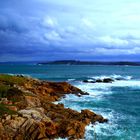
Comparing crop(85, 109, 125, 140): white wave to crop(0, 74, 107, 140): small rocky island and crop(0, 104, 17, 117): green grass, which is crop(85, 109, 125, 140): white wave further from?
crop(0, 104, 17, 117): green grass

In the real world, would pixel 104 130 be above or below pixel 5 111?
below

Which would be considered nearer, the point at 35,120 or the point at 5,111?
the point at 35,120

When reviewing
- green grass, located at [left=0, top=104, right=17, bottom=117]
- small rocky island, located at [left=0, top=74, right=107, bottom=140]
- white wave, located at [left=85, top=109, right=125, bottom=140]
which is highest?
green grass, located at [left=0, top=104, right=17, bottom=117]

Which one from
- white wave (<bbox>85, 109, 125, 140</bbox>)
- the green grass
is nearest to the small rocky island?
the green grass

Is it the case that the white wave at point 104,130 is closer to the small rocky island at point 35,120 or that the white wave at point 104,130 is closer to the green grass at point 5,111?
the small rocky island at point 35,120

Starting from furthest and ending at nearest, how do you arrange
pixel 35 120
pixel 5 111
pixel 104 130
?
pixel 104 130 < pixel 5 111 < pixel 35 120

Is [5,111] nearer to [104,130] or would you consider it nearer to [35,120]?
[35,120]

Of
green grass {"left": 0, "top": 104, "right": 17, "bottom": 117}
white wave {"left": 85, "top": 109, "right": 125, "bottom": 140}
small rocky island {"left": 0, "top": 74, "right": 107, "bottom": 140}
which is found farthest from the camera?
white wave {"left": 85, "top": 109, "right": 125, "bottom": 140}

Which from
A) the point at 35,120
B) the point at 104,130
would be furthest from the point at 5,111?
the point at 104,130

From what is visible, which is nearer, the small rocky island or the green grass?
the small rocky island

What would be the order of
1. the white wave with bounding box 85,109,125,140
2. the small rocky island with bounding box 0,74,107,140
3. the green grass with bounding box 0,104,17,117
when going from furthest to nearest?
1. the white wave with bounding box 85,109,125,140
2. the green grass with bounding box 0,104,17,117
3. the small rocky island with bounding box 0,74,107,140

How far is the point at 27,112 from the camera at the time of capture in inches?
1566

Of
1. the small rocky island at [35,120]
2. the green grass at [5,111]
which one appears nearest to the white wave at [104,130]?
the small rocky island at [35,120]

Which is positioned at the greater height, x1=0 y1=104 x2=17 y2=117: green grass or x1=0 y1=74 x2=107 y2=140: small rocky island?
x1=0 y1=104 x2=17 y2=117: green grass
